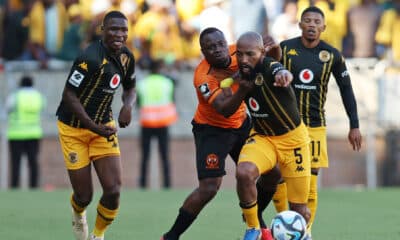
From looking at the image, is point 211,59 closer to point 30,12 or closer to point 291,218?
point 291,218

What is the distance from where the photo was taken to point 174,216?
15969 mm

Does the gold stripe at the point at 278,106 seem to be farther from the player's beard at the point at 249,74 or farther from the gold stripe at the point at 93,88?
the gold stripe at the point at 93,88

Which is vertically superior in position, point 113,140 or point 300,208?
point 113,140

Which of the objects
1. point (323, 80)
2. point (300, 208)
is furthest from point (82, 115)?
point (323, 80)

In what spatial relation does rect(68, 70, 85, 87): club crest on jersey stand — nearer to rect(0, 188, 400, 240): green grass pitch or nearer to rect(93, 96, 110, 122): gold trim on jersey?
rect(93, 96, 110, 122): gold trim on jersey

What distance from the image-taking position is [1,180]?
23.4 meters

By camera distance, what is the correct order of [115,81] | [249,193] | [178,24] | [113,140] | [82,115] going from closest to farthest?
[249,193], [82,115], [115,81], [113,140], [178,24]

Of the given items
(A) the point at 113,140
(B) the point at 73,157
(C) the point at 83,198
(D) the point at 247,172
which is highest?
(A) the point at 113,140

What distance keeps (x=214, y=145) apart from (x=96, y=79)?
1357mm

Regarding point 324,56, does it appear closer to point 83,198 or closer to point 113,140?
point 113,140

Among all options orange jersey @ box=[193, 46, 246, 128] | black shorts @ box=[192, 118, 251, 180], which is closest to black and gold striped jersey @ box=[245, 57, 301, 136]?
orange jersey @ box=[193, 46, 246, 128]

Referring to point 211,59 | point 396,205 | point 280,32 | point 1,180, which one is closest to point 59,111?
point 211,59

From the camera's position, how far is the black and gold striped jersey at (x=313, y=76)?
498 inches

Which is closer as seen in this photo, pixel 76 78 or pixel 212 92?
pixel 212 92
